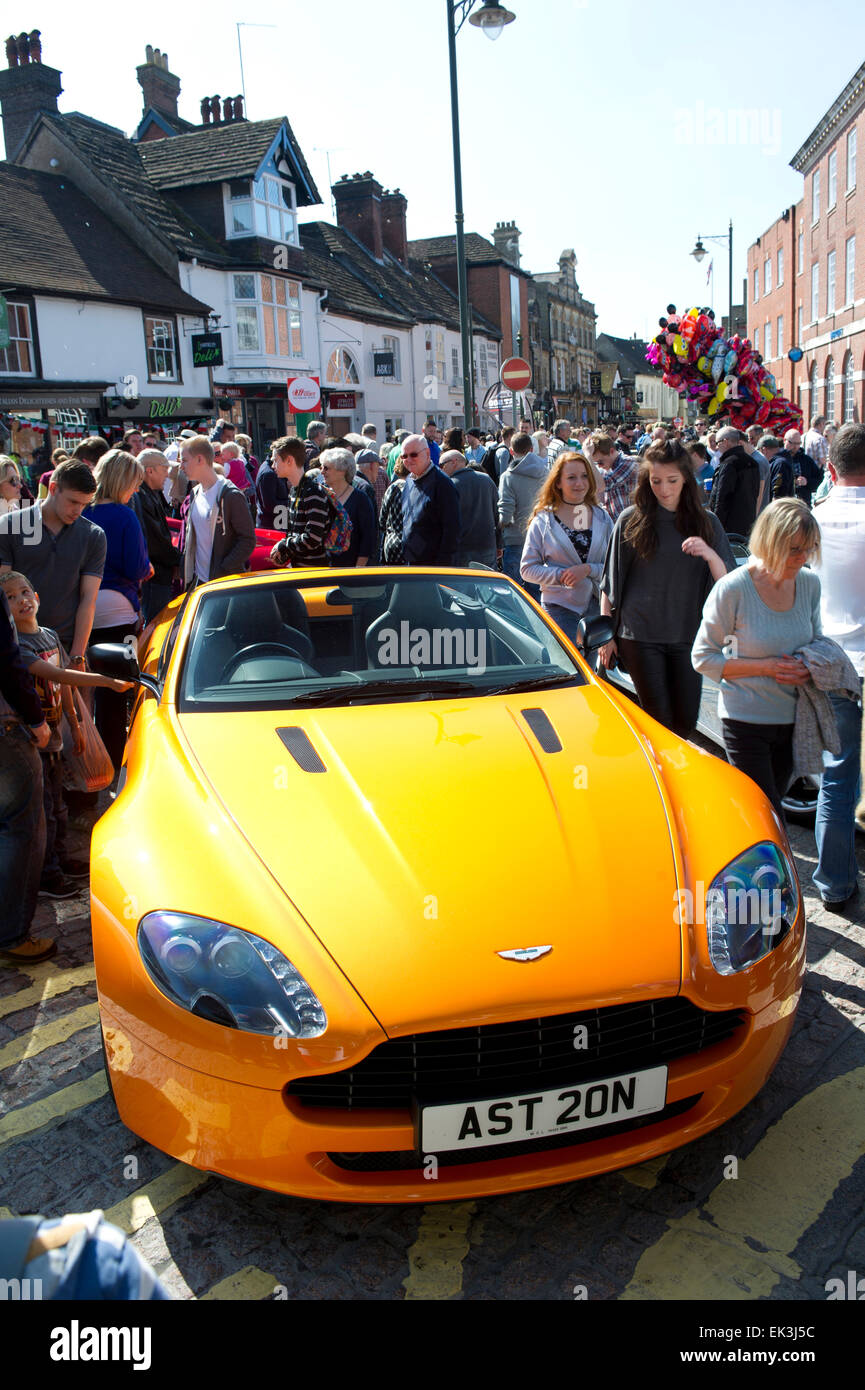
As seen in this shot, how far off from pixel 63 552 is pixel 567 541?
2.86 metres

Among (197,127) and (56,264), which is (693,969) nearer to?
(56,264)

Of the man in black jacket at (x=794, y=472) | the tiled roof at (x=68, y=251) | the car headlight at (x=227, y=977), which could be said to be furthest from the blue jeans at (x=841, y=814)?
the tiled roof at (x=68, y=251)

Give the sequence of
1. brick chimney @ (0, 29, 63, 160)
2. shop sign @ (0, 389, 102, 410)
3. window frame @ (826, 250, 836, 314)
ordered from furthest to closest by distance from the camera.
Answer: window frame @ (826, 250, 836, 314) → brick chimney @ (0, 29, 63, 160) → shop sign @ (0, 389, 102, 410)

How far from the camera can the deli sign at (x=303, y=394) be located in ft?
48.3

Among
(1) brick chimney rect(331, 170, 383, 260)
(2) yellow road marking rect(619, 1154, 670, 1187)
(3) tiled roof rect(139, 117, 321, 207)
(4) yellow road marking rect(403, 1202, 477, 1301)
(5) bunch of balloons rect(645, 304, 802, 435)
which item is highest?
(1) brick chimney rect(331, 170, 383, 260)

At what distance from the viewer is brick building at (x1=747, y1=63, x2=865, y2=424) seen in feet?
107

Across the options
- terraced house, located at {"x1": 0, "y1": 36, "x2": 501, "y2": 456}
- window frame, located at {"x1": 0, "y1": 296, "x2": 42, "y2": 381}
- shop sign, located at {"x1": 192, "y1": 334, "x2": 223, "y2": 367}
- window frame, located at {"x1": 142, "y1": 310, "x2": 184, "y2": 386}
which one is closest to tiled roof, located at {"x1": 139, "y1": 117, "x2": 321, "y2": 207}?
terraced house, located at {"x1": 0, "y1": 36, "x2": 501, "y2": 456}

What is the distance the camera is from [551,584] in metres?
5.99

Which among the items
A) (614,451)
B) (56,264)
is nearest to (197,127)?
(56,264)

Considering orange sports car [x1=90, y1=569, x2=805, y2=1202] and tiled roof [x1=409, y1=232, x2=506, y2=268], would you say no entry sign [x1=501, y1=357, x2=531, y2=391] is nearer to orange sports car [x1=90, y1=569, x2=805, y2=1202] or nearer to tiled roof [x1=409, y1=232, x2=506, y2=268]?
orange sports car [x1=90, y1=569, x2=805, y2=1202]

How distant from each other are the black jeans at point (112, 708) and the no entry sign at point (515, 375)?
28.1ft

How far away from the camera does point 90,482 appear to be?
5.00 meters

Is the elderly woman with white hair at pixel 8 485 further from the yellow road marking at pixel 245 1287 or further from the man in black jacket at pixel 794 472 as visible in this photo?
the man in black jacket at pixel 794 472

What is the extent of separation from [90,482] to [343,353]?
30635 millimetres
